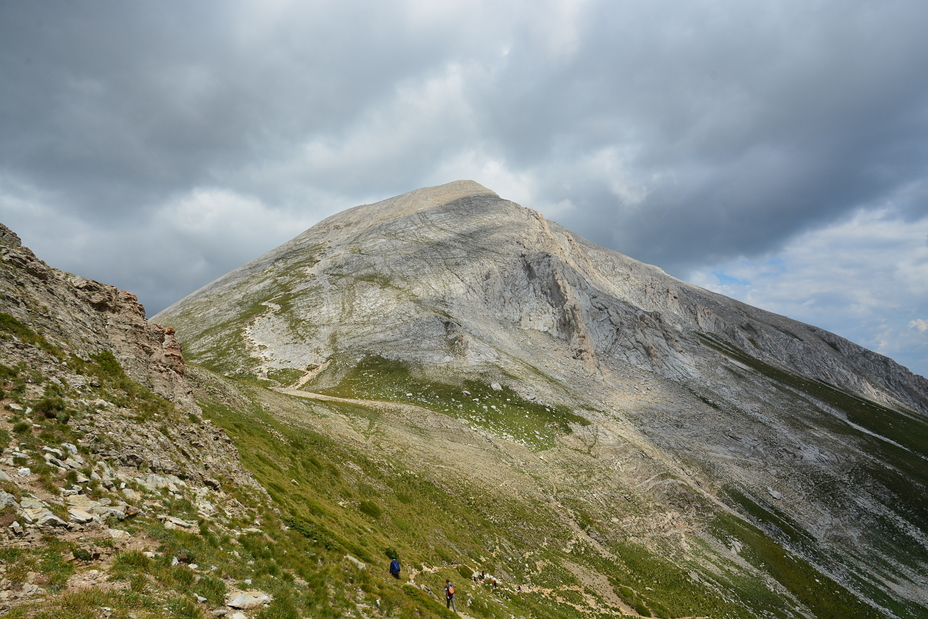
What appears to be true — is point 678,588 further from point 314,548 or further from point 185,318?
point 185,318

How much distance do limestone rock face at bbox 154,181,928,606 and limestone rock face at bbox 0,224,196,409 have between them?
2170 inches

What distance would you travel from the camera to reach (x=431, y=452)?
51.3 meters

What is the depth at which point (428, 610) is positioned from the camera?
1961cm

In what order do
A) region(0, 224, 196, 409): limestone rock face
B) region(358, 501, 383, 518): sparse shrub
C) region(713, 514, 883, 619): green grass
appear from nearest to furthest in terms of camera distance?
region(0, 224, 196, 409): limestone rock face → region(358, 501, 383, 518): sparse shrub → region(713, 514, 883, 619): green grass

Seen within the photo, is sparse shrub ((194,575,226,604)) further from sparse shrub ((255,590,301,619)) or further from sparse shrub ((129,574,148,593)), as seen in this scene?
sparse shrub ((129,574,148,593))

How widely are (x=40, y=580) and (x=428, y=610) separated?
1572 centimetres

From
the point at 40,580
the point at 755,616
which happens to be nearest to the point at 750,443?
the point at 755,616

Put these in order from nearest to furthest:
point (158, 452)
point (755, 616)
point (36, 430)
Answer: point (36, 430), point (158, 452), point (755, 616)

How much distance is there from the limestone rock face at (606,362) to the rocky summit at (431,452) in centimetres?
80

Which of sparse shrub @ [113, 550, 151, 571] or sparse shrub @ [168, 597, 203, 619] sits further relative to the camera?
sparse shrub @ [113, 550, 151, 571]

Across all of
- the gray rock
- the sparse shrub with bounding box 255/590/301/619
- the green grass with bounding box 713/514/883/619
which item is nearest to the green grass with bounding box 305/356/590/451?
the green grass with bounding box 713/514/883/619

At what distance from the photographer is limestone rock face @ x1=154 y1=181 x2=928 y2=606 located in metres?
70.5

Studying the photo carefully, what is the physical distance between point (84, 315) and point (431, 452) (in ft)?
125

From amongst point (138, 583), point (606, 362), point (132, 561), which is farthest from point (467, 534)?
point (606, 362)
